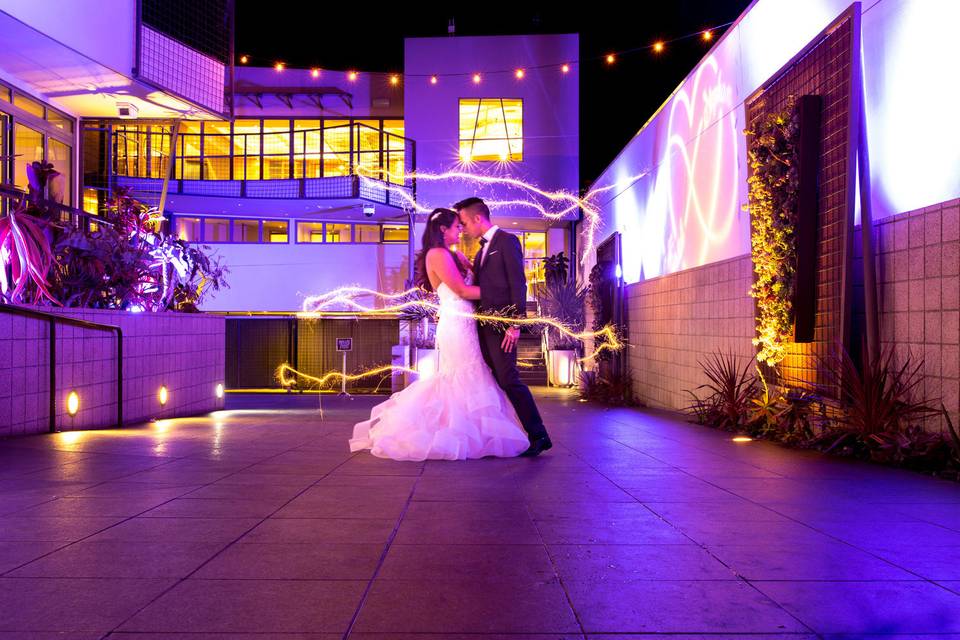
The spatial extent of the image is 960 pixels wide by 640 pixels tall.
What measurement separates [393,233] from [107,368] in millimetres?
14743

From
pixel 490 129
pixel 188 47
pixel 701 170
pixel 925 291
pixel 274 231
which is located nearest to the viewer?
pixel 925 291

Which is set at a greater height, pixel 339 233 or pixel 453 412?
pixel 339 233

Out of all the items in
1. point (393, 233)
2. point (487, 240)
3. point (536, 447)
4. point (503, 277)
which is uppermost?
point (393, 233)

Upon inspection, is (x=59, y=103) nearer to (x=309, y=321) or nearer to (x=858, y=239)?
(x=858, y=239)

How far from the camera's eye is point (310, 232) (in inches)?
877

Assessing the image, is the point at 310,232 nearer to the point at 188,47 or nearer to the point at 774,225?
the point at 188,47

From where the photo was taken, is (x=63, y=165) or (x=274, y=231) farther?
(x=274, y=231)

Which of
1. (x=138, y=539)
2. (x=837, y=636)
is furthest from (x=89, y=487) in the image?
(x=837, y=636)

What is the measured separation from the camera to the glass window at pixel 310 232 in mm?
22016

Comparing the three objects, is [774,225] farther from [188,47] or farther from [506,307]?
[188,47]

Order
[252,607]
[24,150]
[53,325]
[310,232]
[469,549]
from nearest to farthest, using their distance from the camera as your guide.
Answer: [252,607] < [469,549] < [53,325] < [24,150] < [310,232]

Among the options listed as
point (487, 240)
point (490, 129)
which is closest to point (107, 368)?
point (487, 240)

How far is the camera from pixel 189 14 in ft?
35.8

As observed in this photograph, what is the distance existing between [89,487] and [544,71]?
17751 millimetres
